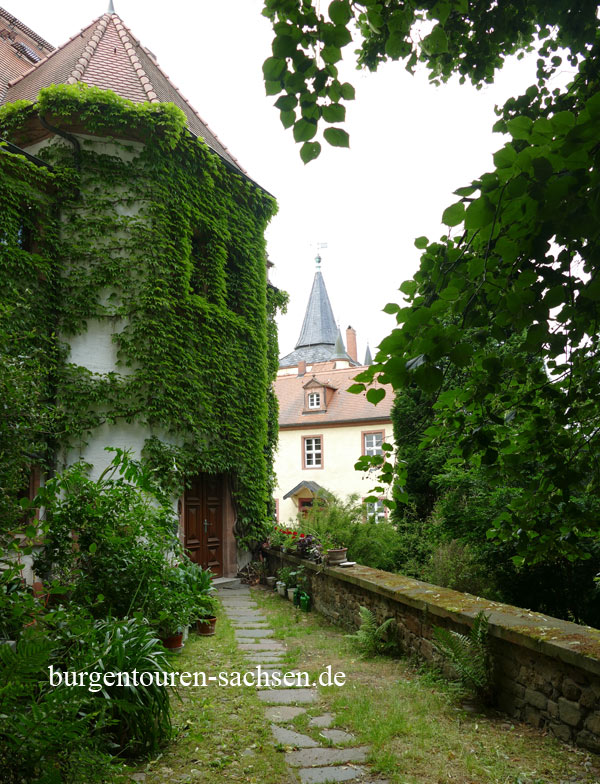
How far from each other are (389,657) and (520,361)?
470cm

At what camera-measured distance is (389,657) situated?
5684mm

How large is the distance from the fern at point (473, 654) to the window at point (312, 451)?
2238 cm

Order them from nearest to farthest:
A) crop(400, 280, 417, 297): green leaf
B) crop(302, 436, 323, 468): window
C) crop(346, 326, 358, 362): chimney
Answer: crop(400, 280, 417, 297): green leaf → crop(302, 436, 323, 468): window → crop(346, 326, 358, 362): chimney

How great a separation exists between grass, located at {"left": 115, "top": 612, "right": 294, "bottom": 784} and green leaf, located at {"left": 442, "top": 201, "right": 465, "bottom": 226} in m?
3.18

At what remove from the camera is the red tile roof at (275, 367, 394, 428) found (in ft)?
84.8

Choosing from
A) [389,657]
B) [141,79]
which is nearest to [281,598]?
[389,657]

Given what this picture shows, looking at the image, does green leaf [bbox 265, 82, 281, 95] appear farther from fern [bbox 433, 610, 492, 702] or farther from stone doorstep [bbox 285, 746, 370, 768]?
fern [bbox 433, 610, 492, 702]

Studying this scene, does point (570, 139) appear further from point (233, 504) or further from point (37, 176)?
point (233, 504)

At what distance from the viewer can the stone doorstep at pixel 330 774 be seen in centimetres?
318

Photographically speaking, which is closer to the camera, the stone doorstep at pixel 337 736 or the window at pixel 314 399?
the stone doorstep at pixel 337 736

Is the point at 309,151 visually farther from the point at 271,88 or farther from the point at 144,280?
the point at 144,280

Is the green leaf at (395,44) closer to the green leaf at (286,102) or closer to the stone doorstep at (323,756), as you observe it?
the green leaf at (286,102)

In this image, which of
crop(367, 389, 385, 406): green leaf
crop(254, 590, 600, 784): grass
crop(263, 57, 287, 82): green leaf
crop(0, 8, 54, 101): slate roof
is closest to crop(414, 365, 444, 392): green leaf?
crop(367, 389, 385, 406): green leaf

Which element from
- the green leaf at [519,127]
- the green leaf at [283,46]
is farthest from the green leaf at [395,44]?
the green leaf at [519,127]
